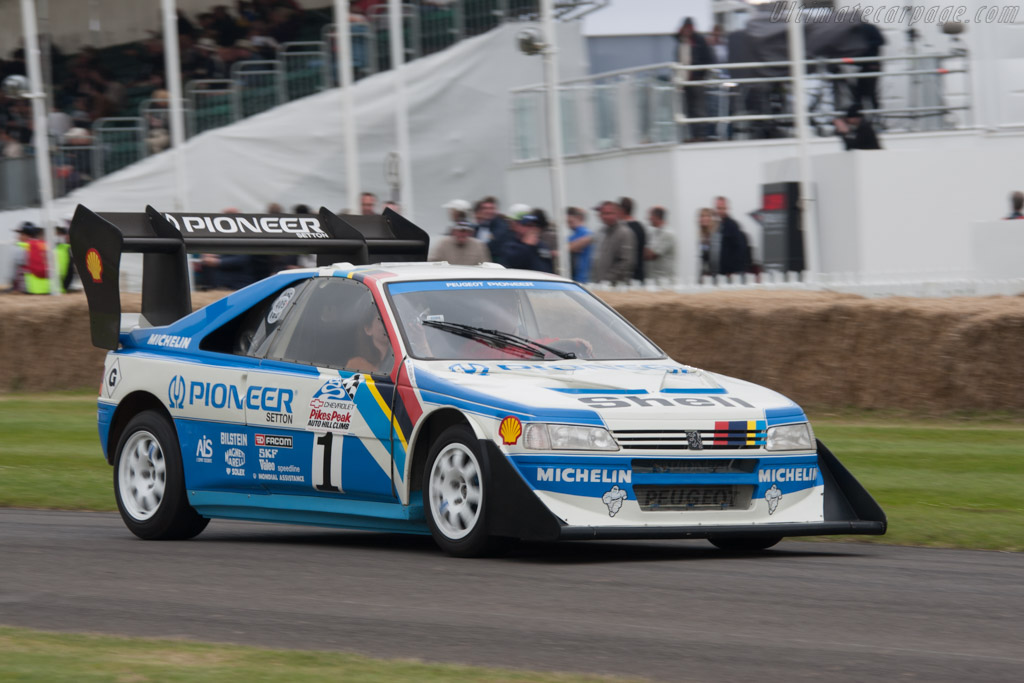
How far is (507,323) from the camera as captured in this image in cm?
938

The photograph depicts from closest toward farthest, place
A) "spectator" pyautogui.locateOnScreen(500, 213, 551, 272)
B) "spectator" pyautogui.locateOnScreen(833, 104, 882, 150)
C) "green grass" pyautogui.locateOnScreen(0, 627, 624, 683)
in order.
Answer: "green grass" pyautogui.locateOnScreen(0, 627, 624, 683) → "spectator" pyautogui.locateOnScreen(500, 213, 551, 272) → "spectator" pyautogui.locateOnScreen(833, 104, 882, 150)

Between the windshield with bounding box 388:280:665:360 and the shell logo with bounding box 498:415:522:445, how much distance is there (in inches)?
37.3

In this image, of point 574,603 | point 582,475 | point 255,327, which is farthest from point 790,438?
point 255,327

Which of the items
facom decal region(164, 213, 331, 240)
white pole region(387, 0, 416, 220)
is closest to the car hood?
facom decal region(164, 213, 331, 240)

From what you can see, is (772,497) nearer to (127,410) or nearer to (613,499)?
(613,499)

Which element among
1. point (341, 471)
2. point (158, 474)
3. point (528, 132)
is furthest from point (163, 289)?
point (528, 132)

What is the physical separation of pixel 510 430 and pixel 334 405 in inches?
52.1

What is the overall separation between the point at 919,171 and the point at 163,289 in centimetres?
1444

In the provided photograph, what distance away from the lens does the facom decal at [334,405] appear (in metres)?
8.95

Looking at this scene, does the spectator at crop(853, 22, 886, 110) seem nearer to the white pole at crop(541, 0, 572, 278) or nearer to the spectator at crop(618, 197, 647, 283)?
the white pole at crop(541, 0, 572, 278)

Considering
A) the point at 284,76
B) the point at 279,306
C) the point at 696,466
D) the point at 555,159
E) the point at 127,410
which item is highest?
the point at 284,76

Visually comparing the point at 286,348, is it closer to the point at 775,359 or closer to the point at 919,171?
the point at 775,359

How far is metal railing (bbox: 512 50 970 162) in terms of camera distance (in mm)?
23359

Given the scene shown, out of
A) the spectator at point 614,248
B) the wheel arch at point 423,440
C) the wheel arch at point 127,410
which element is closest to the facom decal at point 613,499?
the wheel arch at point 423,440
